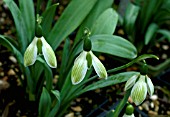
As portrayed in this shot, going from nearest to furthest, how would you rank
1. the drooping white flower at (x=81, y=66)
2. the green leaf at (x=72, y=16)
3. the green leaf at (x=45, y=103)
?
the drooping white flower at (x=81, y=66) < the green leaf at (x=45, y=103) < the green leaf at (x=72, y=16)

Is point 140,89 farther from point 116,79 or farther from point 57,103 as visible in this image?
point 57,103

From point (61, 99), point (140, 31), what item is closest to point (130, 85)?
point (61, 99)

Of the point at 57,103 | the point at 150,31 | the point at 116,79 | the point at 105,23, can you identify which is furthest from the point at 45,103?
the point at 150,31

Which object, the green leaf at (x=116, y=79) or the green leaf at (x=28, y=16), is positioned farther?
the green leaf at (x=28, y=16)

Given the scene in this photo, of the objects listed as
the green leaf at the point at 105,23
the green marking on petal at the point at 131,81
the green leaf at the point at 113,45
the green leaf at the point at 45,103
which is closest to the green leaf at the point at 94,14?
the green leaf at the point at 105,23

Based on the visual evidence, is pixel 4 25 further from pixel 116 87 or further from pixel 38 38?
pixel 38 38

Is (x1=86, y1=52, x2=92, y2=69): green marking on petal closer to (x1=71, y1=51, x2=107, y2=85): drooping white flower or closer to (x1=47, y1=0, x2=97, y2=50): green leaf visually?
(x1=71, y1=51, x2=107, y2=85): drooping white flower

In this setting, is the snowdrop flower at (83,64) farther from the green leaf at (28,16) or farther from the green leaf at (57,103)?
the green leaf at (28,16)
